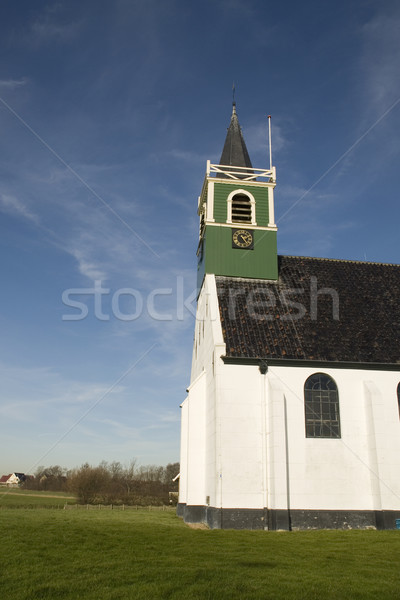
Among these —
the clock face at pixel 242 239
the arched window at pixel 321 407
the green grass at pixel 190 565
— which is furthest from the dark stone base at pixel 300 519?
the clock face at pixel 242 239

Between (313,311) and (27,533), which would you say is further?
(313,311)

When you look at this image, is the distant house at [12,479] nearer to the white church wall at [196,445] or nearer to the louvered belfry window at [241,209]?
the white church wall at [196,445]

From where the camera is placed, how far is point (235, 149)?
30234mm

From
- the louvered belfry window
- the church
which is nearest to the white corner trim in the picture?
the church

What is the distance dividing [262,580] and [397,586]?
248 cm

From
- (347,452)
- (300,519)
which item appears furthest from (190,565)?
(347,452)

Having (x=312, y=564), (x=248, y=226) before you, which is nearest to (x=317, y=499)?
(x=312, y=564)

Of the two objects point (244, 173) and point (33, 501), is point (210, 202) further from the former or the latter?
point (33, 501)

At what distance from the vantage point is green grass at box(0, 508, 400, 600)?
793 cm

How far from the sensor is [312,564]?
10.6 meters

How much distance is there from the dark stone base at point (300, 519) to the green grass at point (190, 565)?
220 cm

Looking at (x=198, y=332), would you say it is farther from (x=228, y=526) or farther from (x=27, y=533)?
(x=27, y=533)

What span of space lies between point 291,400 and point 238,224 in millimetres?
10855

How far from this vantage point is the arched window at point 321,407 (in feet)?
65.2
